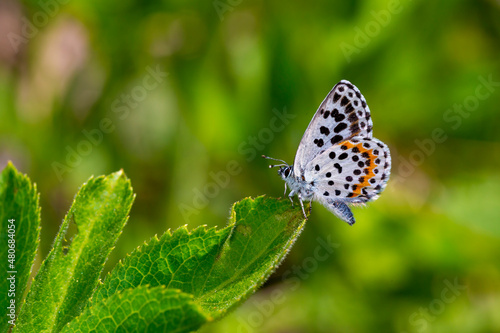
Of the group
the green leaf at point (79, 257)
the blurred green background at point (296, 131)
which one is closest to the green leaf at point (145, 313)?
the green leaf at point (79, 257)

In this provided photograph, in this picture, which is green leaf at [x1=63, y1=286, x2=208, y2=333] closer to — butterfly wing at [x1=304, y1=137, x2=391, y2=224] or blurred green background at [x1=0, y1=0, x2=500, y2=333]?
butterfly wing at [x1=304, y1=137, x2=391, y2=224]

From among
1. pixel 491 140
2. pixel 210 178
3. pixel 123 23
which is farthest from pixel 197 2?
pixel 491 140

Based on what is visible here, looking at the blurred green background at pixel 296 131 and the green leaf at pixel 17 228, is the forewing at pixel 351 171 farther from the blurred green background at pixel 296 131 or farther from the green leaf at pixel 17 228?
the green leaf at pixel 17 228

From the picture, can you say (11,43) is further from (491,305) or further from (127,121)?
(491,305)

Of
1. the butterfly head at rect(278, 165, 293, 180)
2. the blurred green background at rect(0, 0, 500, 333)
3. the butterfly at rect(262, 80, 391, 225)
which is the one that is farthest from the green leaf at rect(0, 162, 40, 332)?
the blurred green background at rect(0, 0, 500, 333)

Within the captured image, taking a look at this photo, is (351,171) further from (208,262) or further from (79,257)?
(79,257)
